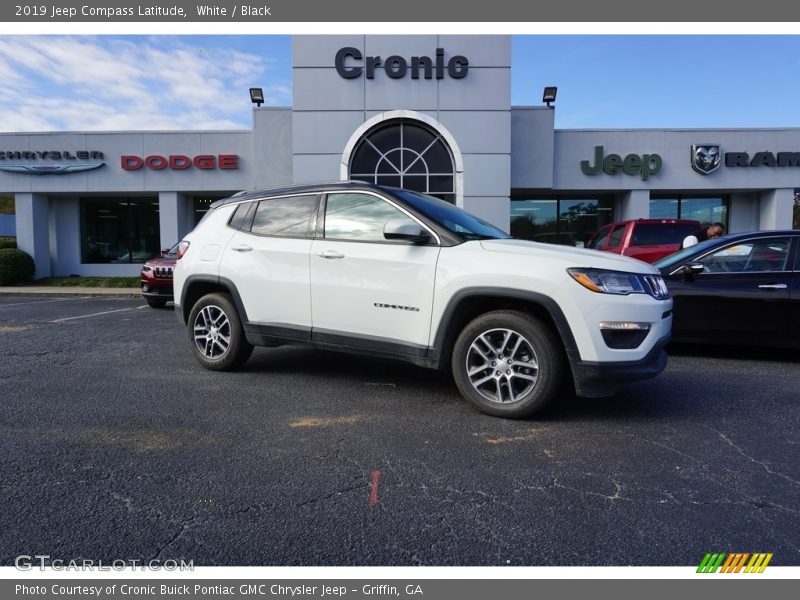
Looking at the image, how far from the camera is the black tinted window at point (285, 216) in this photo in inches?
187

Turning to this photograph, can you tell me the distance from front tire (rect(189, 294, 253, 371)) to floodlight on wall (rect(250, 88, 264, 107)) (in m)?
14.4

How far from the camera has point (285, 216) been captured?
Answer: 489 cm

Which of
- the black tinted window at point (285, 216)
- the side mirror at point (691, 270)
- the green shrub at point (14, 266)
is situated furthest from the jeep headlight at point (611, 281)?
the green shrub at point (14, 266)

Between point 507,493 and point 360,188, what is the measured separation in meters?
2.85

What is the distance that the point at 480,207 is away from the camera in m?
15.5

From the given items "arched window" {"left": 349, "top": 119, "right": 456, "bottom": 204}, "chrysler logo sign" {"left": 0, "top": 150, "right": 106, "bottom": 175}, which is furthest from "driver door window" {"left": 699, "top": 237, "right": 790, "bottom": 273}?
"chrysler logo sign" {"left": 0, "top": 150, "right": 106, "bottom": 175}

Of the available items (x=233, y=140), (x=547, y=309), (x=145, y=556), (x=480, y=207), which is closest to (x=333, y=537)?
(x=145, y=556)

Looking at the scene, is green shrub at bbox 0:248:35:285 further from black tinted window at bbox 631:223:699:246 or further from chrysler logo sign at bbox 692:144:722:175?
chrysler logo sign at bbox 692:144:722:175

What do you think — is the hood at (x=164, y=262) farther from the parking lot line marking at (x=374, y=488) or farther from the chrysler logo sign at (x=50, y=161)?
the chrysler logo sign at (x=50, y=161)

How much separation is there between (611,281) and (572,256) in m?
0.32

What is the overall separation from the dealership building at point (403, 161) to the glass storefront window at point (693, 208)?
5 centimetres

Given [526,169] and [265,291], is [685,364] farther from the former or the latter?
[526,169]

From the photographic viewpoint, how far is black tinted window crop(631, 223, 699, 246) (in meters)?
9.52

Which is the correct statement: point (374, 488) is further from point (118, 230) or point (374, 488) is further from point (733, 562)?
point (118, 230)
